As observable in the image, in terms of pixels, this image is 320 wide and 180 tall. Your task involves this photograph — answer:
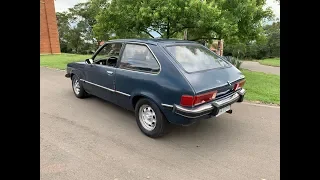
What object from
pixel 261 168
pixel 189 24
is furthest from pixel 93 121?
pixel 189 24

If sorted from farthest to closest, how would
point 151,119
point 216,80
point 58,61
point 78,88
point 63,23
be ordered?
point 63,23, point 58,61, point 78,88, point 151,119, point 216,80

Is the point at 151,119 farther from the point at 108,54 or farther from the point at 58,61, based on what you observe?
the point at 58,61

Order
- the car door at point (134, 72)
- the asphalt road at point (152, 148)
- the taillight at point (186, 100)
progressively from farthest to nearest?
the car door at point (134, 72), the taillight at point (186, 100), the asphalt road at point (152, 148)

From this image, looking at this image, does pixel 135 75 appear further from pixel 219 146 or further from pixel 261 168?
pixel 261 168

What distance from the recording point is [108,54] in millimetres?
5062

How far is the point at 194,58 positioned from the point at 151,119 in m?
1.35

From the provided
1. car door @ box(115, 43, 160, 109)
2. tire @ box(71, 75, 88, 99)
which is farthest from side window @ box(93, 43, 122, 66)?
tire @ box(71, 75, 88, 99)

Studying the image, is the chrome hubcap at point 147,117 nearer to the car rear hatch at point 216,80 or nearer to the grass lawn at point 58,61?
the car rear hatch at point 216,80

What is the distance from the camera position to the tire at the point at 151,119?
146 inches

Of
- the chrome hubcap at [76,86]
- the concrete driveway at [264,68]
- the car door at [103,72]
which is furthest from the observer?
the concrete driveway at [264,68]

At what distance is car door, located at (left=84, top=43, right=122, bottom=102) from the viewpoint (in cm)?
467

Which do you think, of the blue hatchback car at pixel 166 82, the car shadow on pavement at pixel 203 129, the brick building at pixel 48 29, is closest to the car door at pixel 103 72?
the blue hatchback car at pixel 166 82

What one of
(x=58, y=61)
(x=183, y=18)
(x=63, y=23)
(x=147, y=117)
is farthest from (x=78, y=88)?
(x=63, y=23)

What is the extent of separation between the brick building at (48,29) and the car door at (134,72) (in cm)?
2328
